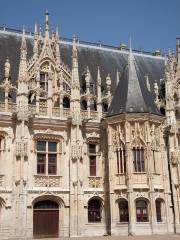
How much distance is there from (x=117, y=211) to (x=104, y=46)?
1876cm

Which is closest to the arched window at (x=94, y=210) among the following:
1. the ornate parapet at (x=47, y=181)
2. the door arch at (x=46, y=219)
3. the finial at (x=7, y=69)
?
the door arch at (x=46, y=219)

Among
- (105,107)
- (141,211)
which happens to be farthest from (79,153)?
(141,211)

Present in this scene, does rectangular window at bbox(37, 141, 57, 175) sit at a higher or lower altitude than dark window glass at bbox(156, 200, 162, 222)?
higher

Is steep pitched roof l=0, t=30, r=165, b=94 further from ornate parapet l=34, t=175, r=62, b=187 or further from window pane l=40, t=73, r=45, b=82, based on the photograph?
ornate parapet l=34, t=175, r=62, b=187

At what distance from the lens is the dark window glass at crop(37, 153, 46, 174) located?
30.0 m

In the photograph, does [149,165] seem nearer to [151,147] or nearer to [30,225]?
[151,147]

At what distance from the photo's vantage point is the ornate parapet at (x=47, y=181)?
29.4 m

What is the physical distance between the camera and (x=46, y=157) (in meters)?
30.5

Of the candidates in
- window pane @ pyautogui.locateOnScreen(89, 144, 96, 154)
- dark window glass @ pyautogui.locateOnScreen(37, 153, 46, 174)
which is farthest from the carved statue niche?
dark window glass @ pyautogui.locateOnScreen(37, 153, 46, 174)

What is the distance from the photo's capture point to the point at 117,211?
96.8ft

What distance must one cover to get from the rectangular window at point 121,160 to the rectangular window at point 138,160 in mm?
858

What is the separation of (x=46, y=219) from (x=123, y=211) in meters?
5.95

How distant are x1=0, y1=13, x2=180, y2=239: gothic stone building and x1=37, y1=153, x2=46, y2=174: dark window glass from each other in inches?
3.2

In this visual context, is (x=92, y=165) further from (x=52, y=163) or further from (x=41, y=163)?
(x=41, y=163)
